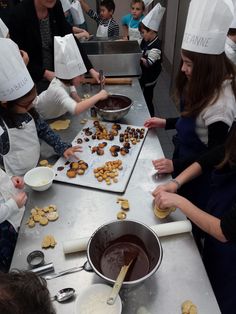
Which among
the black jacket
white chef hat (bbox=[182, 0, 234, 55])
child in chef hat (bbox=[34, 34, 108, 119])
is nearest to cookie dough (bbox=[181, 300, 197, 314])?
white chef hat (bbox=[182, 0, 234, 55])

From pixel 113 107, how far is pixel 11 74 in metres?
0.56

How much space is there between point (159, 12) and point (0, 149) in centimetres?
173

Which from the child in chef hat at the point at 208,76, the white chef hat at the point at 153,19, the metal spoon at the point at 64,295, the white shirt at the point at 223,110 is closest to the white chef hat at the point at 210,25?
the child in chef hat at the point at 208,76

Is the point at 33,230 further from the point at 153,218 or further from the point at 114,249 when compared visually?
the point at 153,218

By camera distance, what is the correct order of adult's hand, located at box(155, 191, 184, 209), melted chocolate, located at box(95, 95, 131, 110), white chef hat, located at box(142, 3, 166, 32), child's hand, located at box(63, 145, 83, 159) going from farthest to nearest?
1. white chef hat, located at box(142, 3, 166, 32)
2. melted chocolate, located at box(95, 95, 131, 110)
3. child's hand, located at box(63, 145, 83, 159)
4. adult's hand, located at box(155, 191, 184, 209)

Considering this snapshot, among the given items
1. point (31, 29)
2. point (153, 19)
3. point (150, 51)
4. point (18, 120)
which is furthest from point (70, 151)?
point (153, 19)

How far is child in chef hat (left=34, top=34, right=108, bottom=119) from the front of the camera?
1.23 metres

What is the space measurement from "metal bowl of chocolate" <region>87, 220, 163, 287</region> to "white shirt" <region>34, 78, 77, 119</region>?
687 mm

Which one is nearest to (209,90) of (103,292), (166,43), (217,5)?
(217,5)

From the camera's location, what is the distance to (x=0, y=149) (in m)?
0.96

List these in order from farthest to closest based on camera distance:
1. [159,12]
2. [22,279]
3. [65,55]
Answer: [159,12] < [65,55] < [22,279]

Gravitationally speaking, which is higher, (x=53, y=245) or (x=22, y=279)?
(x=22, y=279)

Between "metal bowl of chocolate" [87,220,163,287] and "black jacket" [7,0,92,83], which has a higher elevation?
"black jacket" [7,0,92,83]

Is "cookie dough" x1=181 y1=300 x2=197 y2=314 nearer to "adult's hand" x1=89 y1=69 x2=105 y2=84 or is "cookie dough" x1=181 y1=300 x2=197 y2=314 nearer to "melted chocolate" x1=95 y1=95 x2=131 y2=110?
"melted chocolate" x1=95 y1=95 x2=131 y2=110
